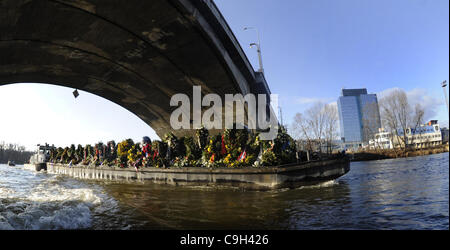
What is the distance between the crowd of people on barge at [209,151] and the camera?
12375 millimetres

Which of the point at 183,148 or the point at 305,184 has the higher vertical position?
the point at 183,148

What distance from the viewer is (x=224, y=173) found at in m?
13.0

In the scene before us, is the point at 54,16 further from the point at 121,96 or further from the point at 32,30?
the point at 121,96

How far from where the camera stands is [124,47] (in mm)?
18312

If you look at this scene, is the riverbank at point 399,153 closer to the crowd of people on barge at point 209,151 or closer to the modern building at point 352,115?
the crowd of people on barge at point 209,151

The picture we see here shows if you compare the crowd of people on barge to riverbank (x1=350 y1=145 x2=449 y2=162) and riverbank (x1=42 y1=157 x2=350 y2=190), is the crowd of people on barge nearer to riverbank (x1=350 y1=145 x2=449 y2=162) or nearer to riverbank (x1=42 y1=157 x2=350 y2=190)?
riverbank (x1=42 y1=157 x2=350 y2=190)

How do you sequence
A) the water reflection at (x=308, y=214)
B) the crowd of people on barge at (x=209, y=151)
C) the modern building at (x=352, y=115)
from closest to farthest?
1. the water reflection at (x=308, y=214)
2. the crowd of people on barge at (x=209, y=151)
3. the modern building at (x=352, y=115)

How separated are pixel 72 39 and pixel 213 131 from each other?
63.2ft

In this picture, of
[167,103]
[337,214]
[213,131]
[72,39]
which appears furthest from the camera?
[213,131]

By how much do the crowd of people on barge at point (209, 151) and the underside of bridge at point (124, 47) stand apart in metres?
6.80

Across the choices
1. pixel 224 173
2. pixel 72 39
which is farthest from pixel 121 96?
pixel 224 173

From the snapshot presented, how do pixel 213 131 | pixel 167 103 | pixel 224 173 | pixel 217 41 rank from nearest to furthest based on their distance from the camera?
pixel 224 173
pixel 217 41
pixel 167 103
pixel 213 131

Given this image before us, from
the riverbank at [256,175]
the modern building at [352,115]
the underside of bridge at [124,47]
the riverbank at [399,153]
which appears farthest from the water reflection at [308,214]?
the modern building at [352,115]

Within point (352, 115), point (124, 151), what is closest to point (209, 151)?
point (124, 151)
